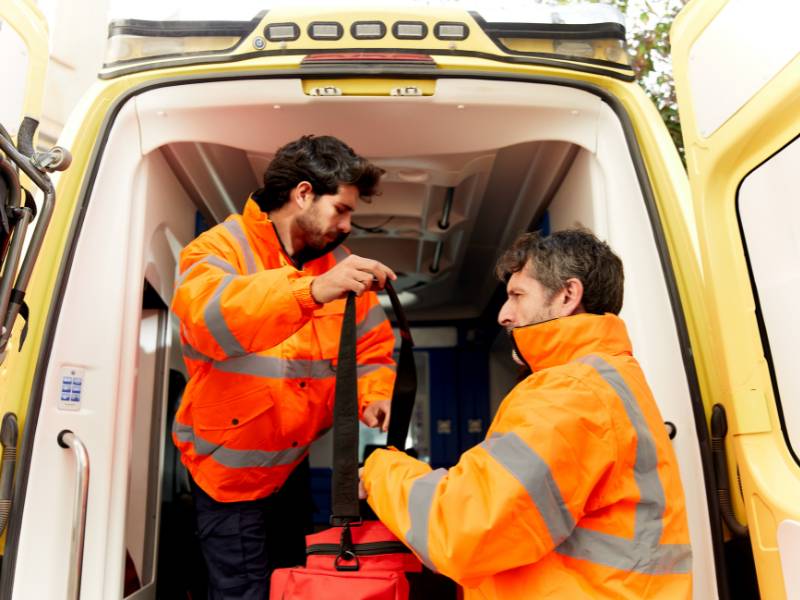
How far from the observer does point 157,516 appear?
9.07 ft

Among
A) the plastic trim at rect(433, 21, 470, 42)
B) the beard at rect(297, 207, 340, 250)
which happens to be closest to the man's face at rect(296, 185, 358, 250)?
the beard at rect(297, 207, 340, 250)

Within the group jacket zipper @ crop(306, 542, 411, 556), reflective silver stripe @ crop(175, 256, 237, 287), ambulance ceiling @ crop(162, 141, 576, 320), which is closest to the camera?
jacket zipper @ crop(306, 542, 411, 556)

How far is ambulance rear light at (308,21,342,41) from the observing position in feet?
7.10

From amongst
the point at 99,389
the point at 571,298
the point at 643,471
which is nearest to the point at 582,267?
the point at 571,298

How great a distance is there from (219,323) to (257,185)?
6.09ft

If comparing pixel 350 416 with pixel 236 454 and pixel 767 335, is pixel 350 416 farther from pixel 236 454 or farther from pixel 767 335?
pixel 767 335

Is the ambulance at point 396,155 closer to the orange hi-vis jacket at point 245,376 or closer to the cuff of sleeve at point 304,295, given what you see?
the orange hi-vis jacket at point 245,376

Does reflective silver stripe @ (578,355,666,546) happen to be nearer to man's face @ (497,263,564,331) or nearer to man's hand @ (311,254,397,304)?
man's face @ (497,263,564,331)

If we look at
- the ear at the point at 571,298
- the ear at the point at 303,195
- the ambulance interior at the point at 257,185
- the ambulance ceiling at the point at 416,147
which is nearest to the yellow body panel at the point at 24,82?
the ambulance interior at the point at 257,185

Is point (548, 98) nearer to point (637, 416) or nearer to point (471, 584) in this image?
point (637, 416)

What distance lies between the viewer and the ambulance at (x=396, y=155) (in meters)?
1.55

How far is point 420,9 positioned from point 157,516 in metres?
2.08

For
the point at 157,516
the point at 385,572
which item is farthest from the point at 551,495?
the point at 157,516

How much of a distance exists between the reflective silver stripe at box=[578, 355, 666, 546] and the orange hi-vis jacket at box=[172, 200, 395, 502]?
83 cm
